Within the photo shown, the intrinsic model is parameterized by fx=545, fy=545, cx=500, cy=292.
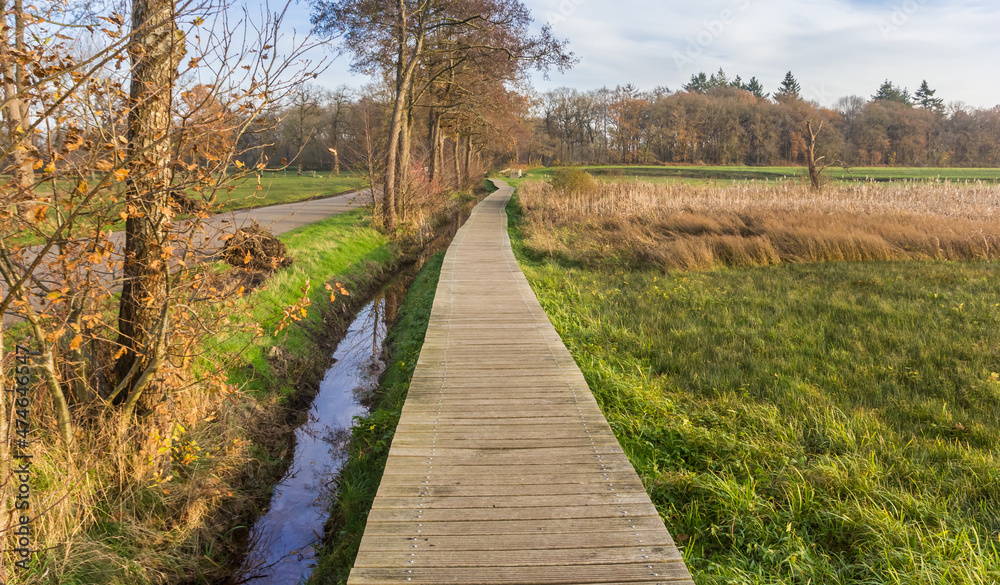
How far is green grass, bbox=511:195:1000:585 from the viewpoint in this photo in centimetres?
312

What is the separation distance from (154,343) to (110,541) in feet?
4.19

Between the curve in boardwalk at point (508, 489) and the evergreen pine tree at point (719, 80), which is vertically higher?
the evergreen pine tree at point (719, 80)

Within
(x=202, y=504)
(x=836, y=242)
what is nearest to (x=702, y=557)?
(x=202, y=504)

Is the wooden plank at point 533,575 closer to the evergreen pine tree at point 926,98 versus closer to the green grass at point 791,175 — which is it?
the green grass at point 791,175

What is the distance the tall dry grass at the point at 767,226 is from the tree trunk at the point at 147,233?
921 cm

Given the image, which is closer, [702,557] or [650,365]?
[702,557]

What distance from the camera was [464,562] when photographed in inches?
106

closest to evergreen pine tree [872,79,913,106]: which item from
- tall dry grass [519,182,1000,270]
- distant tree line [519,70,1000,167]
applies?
distant tree line [519,70,1000,167]

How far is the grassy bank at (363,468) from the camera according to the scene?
144 inches

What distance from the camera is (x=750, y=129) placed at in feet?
217

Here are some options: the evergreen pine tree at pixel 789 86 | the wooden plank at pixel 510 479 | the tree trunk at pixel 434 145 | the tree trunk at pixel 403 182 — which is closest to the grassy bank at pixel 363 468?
the wooden plank at pixel 510 479

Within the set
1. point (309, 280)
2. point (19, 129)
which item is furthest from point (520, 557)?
point (309, 280)

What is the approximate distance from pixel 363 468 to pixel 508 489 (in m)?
1.81

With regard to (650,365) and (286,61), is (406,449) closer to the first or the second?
(286,61)
